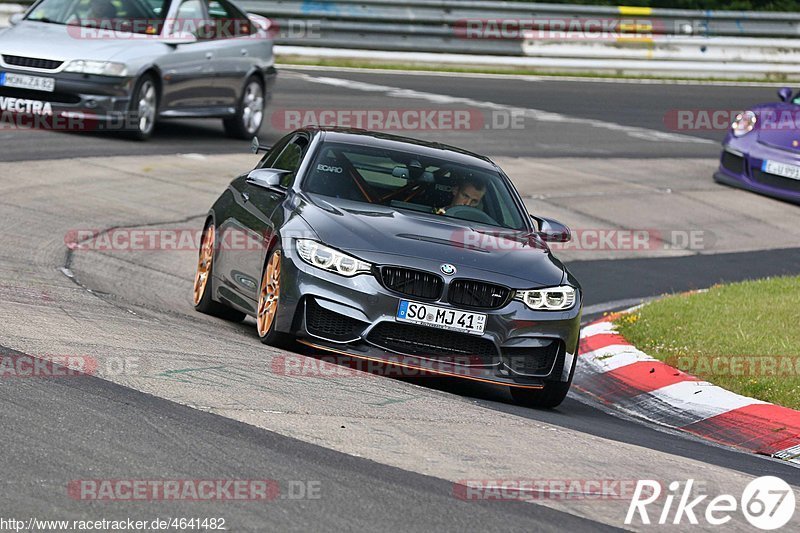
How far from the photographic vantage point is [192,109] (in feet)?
57.7

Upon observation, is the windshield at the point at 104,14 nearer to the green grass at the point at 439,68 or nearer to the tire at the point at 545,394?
the green grass at the point at 439,68

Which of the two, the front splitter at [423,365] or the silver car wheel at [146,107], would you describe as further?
the silver car wheel at [146,107]

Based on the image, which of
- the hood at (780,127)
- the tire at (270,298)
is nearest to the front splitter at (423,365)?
the tire at (270,298)

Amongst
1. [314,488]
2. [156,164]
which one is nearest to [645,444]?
[314,488]

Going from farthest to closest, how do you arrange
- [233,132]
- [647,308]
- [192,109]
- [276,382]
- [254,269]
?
[233,132]
[192,109]
[647,308]
[254,269]
[276,382]

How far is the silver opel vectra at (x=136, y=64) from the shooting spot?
16.0 metres

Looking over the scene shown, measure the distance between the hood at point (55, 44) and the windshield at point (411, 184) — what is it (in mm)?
7303

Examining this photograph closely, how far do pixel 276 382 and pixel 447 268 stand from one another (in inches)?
54.6

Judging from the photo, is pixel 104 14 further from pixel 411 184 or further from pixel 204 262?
pixel 411 184

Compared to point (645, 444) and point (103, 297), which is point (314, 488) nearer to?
point (645, 444)

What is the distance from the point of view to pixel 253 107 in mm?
18828

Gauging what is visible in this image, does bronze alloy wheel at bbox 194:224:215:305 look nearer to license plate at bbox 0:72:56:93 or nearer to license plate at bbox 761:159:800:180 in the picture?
license plate at bbox 0:72:56:93

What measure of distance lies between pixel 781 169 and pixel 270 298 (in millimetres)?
11161

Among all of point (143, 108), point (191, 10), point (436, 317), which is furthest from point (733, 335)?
point (191, 10)
